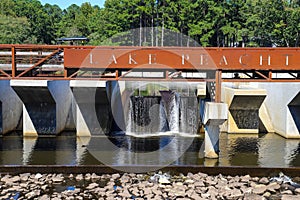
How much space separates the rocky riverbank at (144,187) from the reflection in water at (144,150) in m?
1.50

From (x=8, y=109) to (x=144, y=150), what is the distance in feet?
29.9

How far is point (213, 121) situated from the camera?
1572 cm

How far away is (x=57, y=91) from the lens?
21500mm

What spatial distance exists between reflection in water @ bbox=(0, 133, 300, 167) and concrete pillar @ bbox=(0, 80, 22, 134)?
48.6 inches

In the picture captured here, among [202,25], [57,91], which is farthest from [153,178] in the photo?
[202,25]

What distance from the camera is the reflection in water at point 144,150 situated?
16047mm

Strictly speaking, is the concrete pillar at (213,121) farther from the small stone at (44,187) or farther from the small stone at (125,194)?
Answer: the small stone at (44,187)

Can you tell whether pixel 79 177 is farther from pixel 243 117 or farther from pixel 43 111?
pixel 243 117

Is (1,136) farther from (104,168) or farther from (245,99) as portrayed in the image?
(245,99)

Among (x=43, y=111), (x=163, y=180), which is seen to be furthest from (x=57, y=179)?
(x=43, y=111)

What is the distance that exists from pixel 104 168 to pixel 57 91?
27.2 ft

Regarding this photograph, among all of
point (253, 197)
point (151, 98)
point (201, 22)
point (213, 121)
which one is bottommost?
point (253, 197)

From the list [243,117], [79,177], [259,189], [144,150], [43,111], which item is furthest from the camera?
[243,117]

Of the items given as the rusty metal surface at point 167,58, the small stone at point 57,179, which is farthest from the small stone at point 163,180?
the rusty metal surface at point 167,58
